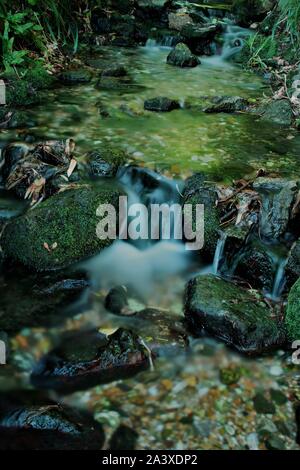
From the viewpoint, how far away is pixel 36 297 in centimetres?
392

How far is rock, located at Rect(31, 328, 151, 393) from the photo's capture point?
10.4ft

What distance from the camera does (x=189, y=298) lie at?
3904 millimetres

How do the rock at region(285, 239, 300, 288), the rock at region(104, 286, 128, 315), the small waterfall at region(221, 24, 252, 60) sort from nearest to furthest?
1. the rock at region(104, 286, 128, 315)
2. the rock at region(285, 239, 300, 288)
3. the small waterfall at region(221, 24, 252, 60)

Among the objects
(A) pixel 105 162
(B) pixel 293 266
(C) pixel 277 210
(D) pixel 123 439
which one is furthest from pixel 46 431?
(A) pixel 105 162

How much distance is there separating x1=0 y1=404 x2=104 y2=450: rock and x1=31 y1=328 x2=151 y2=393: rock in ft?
0.98

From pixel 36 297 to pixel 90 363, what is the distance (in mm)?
910

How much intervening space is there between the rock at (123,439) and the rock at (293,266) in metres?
1.91

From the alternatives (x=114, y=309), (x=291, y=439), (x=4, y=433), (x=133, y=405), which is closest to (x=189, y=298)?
(x=114, y=309)

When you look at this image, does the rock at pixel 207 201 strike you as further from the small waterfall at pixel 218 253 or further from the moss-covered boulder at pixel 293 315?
the moss-covered boulder at pixel 293 315

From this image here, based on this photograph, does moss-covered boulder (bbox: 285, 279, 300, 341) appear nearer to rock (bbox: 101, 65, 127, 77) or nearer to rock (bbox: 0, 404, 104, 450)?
rock (bbox: 0, 404, 104, 450)

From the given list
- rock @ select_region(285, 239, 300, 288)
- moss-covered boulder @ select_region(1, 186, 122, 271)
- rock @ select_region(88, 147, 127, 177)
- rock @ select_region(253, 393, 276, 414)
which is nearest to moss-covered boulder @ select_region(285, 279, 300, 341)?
rock @ select_region(285, 239, 300, 288)

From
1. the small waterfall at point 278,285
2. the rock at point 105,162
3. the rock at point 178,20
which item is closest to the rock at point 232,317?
the small waterfall at point 278,285

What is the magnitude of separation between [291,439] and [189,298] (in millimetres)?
1355

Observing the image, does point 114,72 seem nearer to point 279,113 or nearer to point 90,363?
point 279,113
